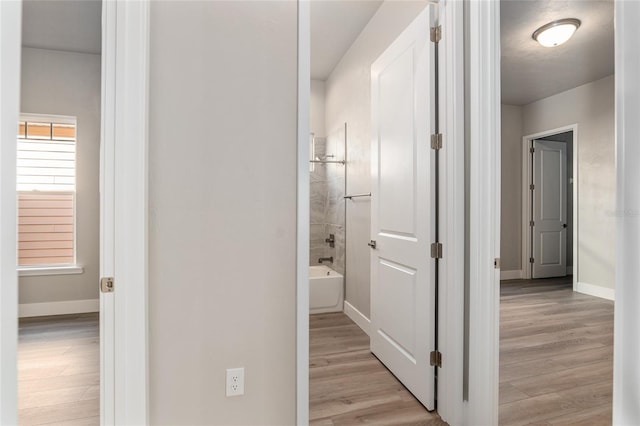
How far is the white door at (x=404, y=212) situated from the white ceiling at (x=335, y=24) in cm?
77

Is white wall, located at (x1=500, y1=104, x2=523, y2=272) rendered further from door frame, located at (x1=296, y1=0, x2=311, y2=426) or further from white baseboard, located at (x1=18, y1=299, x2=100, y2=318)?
white baseboard, located at (x1=18, y1=299, x2=100, y2=318)

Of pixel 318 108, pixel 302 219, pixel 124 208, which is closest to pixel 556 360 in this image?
pixel 302 219

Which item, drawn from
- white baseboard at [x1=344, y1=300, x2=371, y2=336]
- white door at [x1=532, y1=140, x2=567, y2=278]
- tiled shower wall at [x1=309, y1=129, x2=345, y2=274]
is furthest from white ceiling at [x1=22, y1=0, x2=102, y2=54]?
white door at [x1=532, y1=140, x2=567, y2=278]

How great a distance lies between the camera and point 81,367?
182 cm

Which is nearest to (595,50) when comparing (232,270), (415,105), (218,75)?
(415,105)

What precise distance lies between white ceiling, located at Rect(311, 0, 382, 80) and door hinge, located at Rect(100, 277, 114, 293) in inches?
105

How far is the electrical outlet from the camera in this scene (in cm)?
139

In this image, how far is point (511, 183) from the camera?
201 inches

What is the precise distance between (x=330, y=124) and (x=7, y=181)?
4041 millimetres

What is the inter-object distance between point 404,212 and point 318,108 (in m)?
2.86

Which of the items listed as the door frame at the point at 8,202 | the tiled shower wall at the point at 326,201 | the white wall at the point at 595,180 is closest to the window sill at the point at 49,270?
the door frame at the point at 8,202

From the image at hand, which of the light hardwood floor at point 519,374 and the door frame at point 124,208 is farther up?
the door frame at point 124,208

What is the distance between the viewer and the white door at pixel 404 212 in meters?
1.87

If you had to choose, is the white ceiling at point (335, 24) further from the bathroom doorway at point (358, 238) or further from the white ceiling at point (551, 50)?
the white ceiling at point (551, 50)
